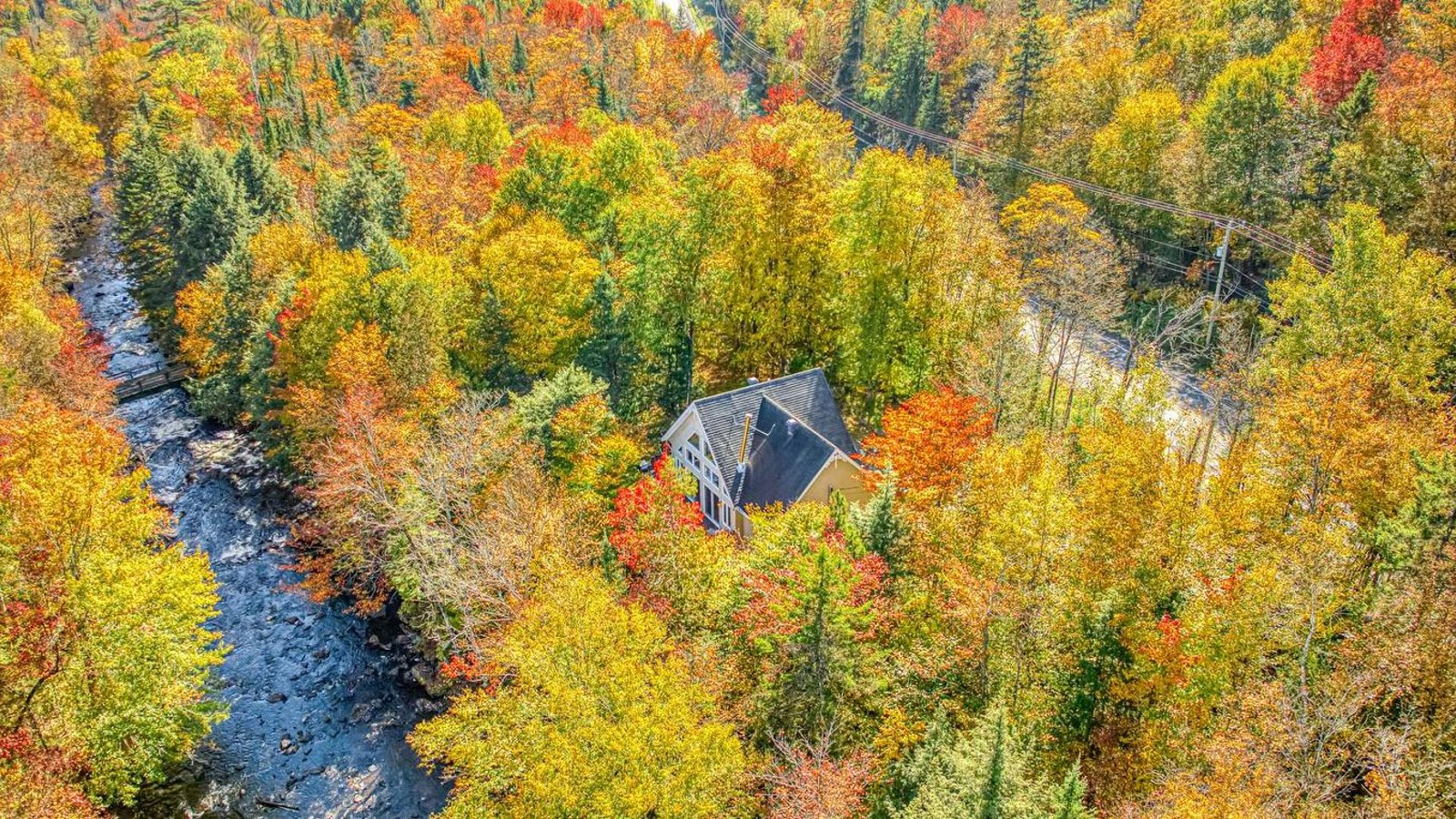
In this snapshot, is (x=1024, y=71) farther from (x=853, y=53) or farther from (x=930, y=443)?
(x=930, y=443)

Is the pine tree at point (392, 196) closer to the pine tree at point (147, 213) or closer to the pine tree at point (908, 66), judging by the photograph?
Answer: the pine tree at point (147, 213)

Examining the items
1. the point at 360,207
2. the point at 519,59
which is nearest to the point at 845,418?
the point at 360,207

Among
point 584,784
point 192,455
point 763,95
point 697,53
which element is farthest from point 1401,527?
point 763,95

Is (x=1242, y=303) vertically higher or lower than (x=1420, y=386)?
lower

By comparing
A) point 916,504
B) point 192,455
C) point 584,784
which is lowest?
point 192,455

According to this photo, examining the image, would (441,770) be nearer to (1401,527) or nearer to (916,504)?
(916,504)

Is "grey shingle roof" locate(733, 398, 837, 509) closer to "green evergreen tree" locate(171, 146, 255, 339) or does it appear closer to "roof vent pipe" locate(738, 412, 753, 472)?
"roof vent pipe" locate(738, 412, 753, 472)
